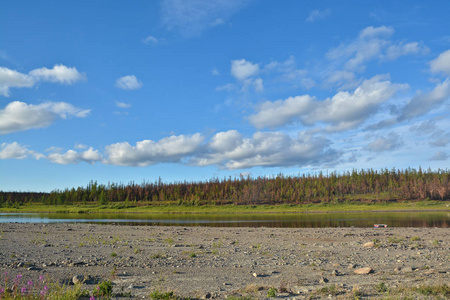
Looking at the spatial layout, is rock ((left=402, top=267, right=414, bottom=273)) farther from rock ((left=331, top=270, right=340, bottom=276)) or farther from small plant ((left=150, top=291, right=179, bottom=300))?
small plant ((left=150, top=291, right=179, bottom=300))

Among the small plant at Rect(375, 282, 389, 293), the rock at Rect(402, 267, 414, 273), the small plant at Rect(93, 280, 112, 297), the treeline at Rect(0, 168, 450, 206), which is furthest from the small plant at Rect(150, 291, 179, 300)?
the treeline at Rect(0, 168, 450, 206)

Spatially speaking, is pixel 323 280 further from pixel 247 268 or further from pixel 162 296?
pixel 162 296

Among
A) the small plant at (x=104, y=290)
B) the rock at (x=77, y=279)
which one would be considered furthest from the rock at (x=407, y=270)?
the rock at (x=77, y=279)

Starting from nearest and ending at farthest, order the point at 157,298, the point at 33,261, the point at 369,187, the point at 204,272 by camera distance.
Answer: the point at 157,298, the point at 204,272, the point at 33,261, the point at 369,187

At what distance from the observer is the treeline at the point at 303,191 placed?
132 meters

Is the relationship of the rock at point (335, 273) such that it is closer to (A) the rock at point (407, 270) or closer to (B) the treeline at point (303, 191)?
(A) the rock at point (407, 270)

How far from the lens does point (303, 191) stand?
150375mm

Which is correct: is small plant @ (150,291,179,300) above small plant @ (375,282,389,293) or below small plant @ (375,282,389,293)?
above

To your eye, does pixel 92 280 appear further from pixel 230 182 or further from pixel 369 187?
pixel 230 182

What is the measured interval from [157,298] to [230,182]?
580 feet

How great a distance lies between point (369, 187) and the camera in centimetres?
15088

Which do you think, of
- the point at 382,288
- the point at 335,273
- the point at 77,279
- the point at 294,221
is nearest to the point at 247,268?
the point at 335,273

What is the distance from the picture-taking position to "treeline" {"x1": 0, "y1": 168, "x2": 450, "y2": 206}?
132 metres

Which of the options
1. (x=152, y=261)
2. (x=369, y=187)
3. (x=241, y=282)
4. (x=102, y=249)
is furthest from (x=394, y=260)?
(x=369, y=187)
